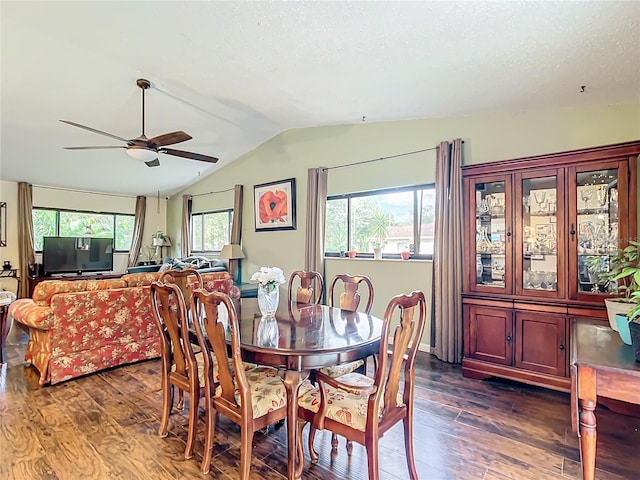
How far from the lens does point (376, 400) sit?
1563 millimetres

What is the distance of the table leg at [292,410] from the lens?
A: 5.66 feet

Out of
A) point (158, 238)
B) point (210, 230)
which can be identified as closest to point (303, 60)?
point (210, 230)

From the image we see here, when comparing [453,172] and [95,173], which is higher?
[95,173]

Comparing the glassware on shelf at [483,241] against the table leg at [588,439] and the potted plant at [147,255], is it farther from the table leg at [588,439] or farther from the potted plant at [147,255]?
the potted plant at [147,255]

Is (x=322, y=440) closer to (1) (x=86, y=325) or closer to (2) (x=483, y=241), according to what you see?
(2) (x=483, y=241)

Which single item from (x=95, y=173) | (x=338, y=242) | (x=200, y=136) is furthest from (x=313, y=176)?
(x=95, y=173)

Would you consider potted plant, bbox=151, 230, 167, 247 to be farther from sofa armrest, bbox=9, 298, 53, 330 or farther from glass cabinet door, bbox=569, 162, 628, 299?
glass cabinet door, bbox=569, 162, 628, 299

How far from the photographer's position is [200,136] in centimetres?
537

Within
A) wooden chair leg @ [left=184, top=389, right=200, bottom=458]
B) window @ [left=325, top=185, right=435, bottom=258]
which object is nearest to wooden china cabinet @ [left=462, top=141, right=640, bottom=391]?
window @ [left=325, top=185, right=435, bottom=258]

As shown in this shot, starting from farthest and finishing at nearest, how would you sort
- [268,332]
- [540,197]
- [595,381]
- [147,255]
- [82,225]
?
[147,255] → [82,225] → [540,197] → [268,332] → [595,381]

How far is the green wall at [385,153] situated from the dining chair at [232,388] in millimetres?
2690

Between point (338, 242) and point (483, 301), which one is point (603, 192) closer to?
point (483, 301)

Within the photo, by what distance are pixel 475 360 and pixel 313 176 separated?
326cm

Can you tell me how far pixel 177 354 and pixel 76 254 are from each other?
6468 millimetres
